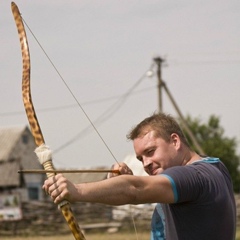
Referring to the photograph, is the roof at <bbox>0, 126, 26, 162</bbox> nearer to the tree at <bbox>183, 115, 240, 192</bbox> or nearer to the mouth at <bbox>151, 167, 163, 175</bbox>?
the tree at <bbox>183, 115, 240, 192</bbox>

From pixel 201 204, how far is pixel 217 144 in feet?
255

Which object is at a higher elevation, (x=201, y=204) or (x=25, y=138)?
(x=25, y=138)

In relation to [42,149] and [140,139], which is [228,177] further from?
[42,149]

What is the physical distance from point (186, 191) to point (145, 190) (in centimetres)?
23

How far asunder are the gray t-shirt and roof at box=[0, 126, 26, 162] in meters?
48.3

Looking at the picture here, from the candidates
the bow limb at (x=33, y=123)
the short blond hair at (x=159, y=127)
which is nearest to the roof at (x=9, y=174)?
the bow limb at (x=33, y=123)

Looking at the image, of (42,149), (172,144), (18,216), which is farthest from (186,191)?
(18,216)

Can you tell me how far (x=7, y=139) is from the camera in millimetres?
55406

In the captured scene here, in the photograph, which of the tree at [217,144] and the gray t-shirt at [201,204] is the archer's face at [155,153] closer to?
the gray t-shirt at [201,204]

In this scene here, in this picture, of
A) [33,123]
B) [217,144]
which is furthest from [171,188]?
[217,144]

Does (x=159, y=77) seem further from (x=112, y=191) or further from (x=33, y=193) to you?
(x=112, y=191)

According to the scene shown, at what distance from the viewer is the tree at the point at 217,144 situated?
7686 cm

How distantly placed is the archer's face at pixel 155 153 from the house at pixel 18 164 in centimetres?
4384

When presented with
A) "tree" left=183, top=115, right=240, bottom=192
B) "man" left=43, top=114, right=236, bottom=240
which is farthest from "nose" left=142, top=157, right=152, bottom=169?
"tree" left=183, top=115, right=240, bottom=192
